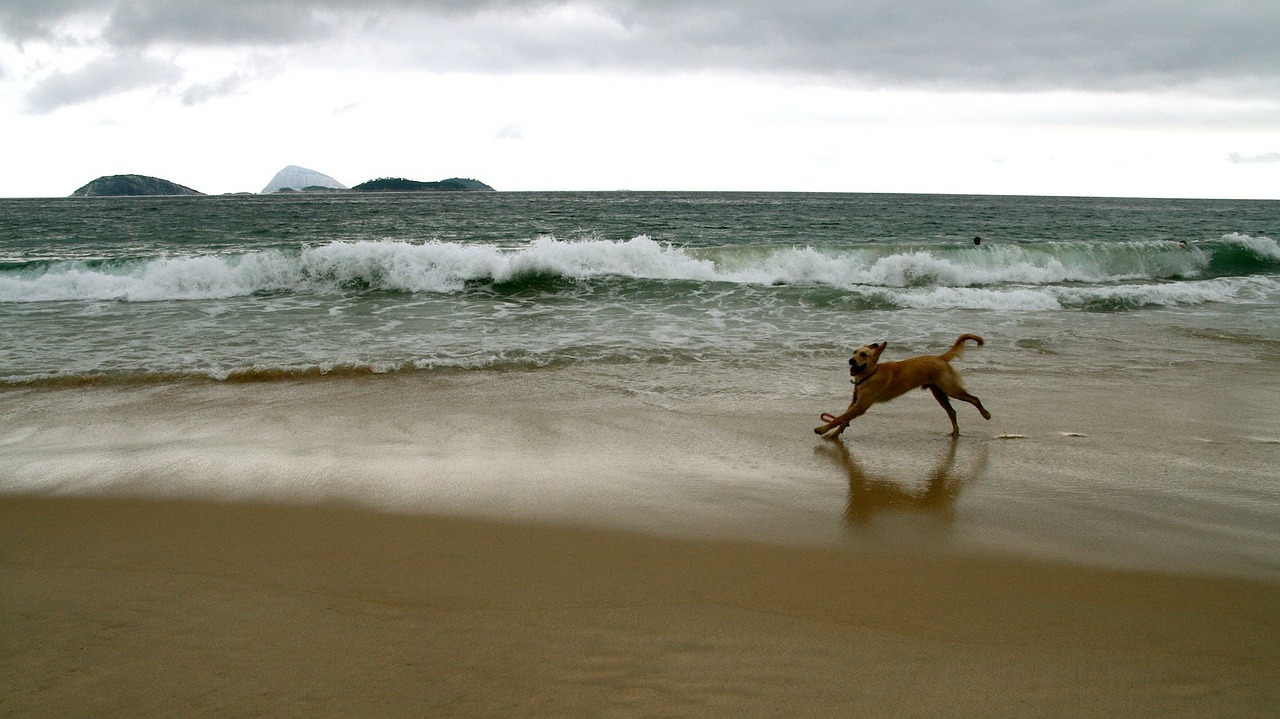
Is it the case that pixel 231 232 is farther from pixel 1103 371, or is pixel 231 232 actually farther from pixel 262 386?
pixel 1103 371

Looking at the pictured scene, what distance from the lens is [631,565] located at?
12.4 feet

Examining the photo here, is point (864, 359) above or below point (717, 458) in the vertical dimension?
above

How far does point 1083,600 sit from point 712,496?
2003mm

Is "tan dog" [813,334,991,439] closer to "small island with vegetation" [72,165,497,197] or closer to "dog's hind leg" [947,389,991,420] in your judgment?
"dog's hind leg" [947,389,991,420]

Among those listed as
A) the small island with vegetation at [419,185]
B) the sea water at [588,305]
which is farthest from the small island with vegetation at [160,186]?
the sea water at [588,305]

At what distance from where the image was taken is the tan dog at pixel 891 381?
605 centimetres

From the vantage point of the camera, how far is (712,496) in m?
4.72

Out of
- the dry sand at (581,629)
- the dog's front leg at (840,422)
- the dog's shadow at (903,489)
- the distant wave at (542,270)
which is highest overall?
the distant wave at (542,270)

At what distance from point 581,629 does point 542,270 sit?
1361cm

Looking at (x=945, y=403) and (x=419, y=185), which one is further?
(x=419, y=185)

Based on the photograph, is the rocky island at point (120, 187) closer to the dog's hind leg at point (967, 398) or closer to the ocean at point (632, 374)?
the ocean at point (632, 374)

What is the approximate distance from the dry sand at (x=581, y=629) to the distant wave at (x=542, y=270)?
11679 millimetres

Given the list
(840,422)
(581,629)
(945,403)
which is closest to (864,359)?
(840,422)

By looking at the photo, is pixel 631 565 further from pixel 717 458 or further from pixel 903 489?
pixel 903 489
